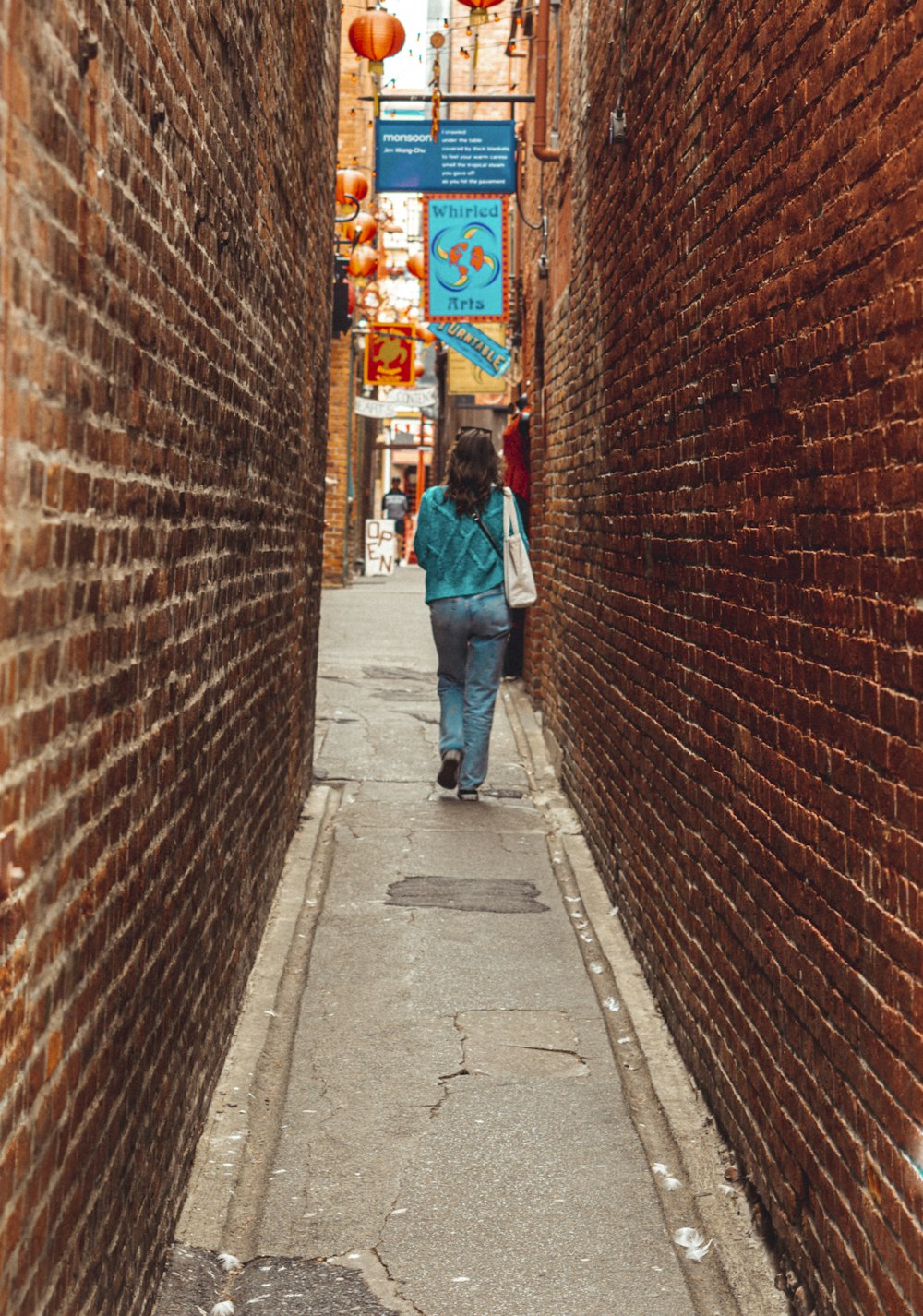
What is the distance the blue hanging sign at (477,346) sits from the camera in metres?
16.5

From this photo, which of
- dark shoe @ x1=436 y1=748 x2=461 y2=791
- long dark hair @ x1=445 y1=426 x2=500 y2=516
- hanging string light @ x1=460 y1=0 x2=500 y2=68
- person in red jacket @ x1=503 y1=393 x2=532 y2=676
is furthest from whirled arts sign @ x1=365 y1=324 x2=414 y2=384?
dark shoe @ x1=436 y1=748 x2=461 y2=791

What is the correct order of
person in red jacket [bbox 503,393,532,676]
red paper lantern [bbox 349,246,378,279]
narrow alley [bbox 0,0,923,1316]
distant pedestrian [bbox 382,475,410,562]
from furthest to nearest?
distant pedestrian [bbox 382,475,410,562], red paper lantern [bbox 349,246,378,279], person in red jacket [bbox 503,393,532,676], narrow alley [bbox 0,0,923,1316]

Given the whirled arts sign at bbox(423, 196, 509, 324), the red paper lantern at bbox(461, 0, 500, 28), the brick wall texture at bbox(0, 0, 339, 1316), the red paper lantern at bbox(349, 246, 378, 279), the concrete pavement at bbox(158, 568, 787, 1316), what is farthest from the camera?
the red paper lantern at bbox(349, 246, 378, 279)

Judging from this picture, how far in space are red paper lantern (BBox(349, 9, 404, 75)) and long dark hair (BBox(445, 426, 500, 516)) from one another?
17.5 feet

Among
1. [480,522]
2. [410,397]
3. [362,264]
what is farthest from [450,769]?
[410,397]

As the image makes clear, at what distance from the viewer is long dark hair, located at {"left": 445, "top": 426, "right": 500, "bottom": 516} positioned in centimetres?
897

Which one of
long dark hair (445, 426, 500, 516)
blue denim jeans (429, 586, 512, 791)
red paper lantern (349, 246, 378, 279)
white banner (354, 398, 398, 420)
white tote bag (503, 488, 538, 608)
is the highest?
red paper lantern (349, 246, 378, 279)

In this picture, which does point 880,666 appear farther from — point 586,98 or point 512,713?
point 512,713

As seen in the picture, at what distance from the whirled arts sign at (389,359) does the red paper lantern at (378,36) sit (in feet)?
40.9

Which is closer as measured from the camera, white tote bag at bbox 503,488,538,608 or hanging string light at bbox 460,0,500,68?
white tote bag at bbox 503,488,538,608

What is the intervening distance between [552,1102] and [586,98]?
5.91 metres

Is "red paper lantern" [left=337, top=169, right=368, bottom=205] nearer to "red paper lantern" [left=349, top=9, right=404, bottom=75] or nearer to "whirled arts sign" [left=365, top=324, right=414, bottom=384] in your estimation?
"red paper lantern" [left=349, top=9, right=404, bottom=75]

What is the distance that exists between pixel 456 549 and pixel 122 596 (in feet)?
20.7

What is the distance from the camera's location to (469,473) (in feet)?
29.5
